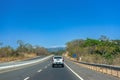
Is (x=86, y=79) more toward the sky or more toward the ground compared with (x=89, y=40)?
more toward the ground

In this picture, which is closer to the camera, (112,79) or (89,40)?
(112,79)

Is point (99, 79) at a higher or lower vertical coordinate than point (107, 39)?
lower

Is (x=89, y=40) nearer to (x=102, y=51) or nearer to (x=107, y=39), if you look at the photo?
(x=107, y=39)

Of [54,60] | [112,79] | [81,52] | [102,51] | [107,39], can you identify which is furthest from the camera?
[81,52]

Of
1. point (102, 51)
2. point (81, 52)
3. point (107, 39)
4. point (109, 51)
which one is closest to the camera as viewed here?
point (109, 51)

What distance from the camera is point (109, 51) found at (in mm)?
77125

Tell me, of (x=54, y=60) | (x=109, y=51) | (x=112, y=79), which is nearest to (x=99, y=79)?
(x=112, y=79)

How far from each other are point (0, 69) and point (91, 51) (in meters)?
67.7

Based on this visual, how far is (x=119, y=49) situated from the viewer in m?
77.6

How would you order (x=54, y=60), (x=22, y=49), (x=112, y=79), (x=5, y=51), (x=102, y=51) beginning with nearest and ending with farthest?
(x=112, y=79) < (x=54, y=60) < (x=102, y=51) < (x=5, y=51) < (x=22, y=49)

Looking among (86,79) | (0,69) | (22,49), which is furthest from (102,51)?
(22,49)

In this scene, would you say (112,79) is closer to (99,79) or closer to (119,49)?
(99,79)

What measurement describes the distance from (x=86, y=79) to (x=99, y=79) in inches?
37.2

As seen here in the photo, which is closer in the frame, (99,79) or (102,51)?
(99,79)
